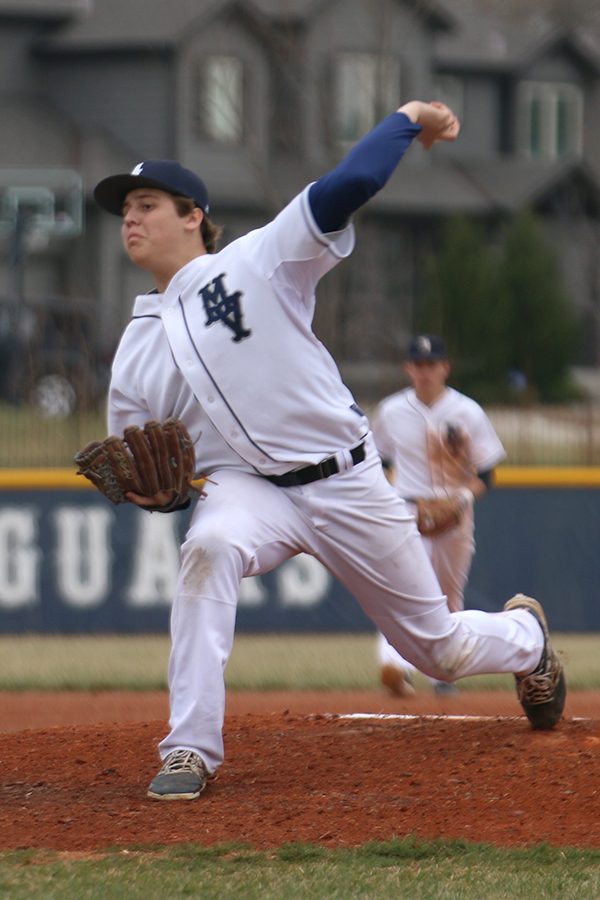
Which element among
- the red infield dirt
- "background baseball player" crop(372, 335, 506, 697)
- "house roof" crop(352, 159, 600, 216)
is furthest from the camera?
"house roof" crop(352, 159, 600, 216)

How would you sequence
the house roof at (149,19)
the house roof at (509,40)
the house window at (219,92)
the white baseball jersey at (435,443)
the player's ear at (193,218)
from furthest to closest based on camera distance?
the house roof at (509,40)
the house roof at (149,19)
the house window at (219,92)
the white baseball jersey at (435,443)
the player's ear at (193,218)

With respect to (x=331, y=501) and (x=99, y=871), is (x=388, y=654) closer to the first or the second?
(x=331, y=501)

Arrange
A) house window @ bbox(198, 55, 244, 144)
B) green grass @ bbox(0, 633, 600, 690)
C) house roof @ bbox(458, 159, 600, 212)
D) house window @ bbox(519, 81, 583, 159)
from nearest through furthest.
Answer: green grass @ bbox(0, 633, 600, 690) → house window @ bbox(198, 55, 244, 144) → house roof @ bbox(458, 159, 600, 212) → house window @ bbox(519, 81, 583, 159)

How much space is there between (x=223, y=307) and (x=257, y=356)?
18 cm

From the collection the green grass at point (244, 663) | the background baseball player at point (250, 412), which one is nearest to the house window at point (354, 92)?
the green grass at point (244, 663)

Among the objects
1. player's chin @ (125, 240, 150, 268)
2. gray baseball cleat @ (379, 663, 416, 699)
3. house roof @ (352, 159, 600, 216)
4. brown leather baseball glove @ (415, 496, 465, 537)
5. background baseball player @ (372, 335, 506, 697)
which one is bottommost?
gray baseball cleat @ (379, 663, 416, 699)

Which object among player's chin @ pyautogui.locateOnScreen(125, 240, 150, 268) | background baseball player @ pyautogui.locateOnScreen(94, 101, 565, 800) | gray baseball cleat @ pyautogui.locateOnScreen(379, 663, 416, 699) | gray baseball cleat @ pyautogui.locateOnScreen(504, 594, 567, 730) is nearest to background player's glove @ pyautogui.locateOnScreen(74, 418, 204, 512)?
background baseball player @ pyautogui.locateOnScreen(94, 101, 565, 800)

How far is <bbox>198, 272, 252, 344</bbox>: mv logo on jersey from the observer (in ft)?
15.4

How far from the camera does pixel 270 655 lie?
34.6 feet

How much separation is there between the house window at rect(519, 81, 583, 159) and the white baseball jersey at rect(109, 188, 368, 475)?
31.0 metres

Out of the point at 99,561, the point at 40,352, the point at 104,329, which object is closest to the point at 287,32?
the point at 104,329

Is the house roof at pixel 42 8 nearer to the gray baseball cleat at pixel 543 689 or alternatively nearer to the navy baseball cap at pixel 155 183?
the navy baseball cap at pixel 155 183

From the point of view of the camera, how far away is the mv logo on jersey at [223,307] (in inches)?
185

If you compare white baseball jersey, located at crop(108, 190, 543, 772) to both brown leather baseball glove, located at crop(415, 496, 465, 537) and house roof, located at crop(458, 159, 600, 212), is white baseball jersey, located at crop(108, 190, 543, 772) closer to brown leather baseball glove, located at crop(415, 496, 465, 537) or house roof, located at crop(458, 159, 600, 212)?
brown leather baseball glove, located at crop(415, 496, 465, 537)
